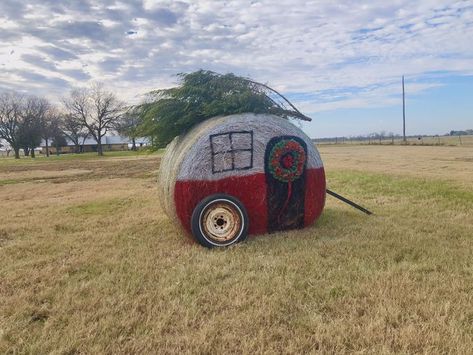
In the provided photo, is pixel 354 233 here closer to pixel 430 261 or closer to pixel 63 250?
pixel 430 261

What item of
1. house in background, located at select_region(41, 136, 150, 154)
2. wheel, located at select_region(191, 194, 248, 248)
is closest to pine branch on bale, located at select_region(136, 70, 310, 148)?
wheel, located at select_region(191, 194, 248, 248)

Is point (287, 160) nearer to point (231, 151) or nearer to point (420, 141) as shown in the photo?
point (231, 151)

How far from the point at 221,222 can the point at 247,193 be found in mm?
586

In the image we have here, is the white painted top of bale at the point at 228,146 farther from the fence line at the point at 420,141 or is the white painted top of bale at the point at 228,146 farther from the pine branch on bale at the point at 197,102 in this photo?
the fence line at the point at 420,141

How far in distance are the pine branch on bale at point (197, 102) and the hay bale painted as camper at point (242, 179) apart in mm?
313

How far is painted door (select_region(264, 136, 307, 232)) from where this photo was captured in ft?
19.9

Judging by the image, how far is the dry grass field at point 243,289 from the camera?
3043 millimetres

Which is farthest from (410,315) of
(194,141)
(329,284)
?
(194,141)

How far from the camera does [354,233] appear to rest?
605 centimetres

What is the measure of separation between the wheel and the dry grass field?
0.23 meters

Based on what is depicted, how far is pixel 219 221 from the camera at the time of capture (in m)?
5.79

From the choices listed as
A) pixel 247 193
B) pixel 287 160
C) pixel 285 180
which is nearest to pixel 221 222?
pixel 247 193

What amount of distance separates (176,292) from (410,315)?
215 centimetres

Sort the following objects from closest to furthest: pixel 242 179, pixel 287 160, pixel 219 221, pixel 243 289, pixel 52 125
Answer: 1. pixel 243 289
2. pixel 219 221
3. pixel 242 179
4. pixel 287 160
5. pixel 52 125
